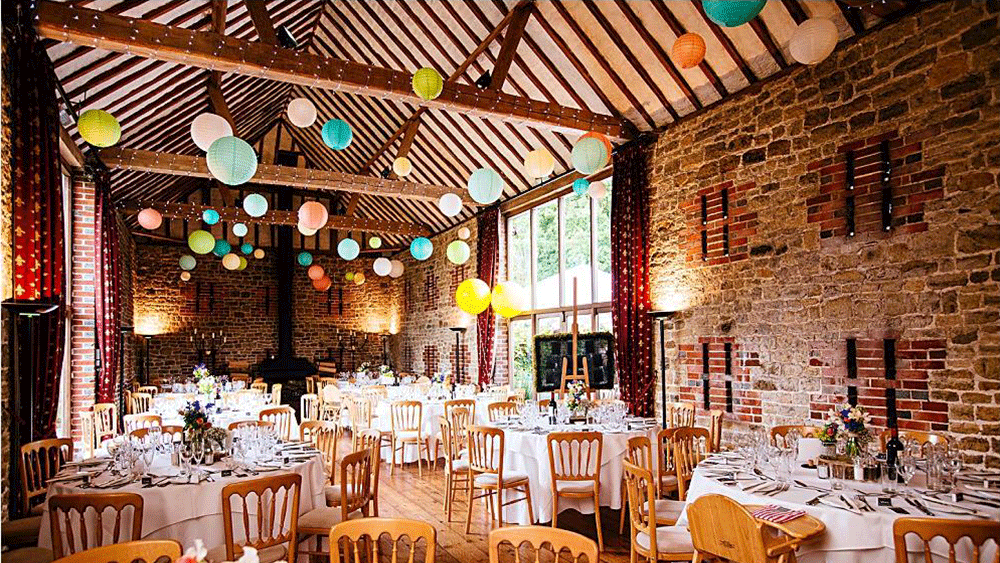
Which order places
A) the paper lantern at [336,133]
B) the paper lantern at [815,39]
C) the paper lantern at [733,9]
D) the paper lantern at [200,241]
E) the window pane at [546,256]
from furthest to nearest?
the window pane at [546,256] → the paper lantern at [200,241] → the paper lantern at [336,133] → the paper lantern at [815,39] → the paper lantern at [733,9]

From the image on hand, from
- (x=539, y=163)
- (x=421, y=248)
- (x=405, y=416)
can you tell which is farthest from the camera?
(x=421, y=248)

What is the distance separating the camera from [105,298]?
882cm

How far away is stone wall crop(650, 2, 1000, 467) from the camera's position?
486 centimetres

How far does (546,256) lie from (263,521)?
794 cm

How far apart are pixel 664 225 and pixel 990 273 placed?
3.72 metres

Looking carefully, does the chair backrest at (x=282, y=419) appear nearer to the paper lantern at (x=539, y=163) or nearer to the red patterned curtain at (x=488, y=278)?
the paper lantern at (x=539, y=163)

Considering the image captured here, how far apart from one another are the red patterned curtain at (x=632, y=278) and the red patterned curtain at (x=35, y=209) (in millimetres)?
6245

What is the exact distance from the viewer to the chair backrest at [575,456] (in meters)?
5.43

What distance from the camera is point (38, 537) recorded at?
4129 millimetres

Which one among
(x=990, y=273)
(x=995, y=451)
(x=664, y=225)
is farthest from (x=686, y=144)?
(x=995, y=451)

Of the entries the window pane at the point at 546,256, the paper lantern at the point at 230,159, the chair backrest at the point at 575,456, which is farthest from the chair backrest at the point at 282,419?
the window pane at the point at 546,256

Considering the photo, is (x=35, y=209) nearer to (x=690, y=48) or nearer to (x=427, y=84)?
(x=427, y=84)

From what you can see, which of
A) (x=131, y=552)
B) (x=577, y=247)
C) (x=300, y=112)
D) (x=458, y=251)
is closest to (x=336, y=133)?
(x=300, y=112)

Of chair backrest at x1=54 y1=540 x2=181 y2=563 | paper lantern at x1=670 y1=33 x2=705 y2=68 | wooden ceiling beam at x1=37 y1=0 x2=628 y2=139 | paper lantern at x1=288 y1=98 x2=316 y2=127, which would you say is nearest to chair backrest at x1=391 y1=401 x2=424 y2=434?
paper lantern at x1=288 y1=98 x2=316 y2=127
